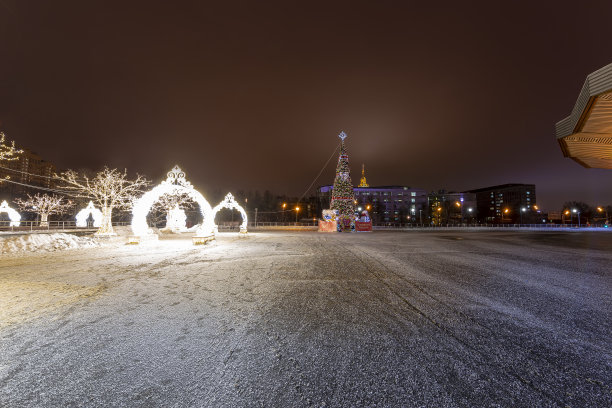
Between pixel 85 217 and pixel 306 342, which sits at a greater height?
pixel 85 217

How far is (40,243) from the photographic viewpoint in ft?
40.6

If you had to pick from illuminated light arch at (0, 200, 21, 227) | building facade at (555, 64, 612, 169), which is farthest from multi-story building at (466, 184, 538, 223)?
illuminated light arch at (0, 200, 21, 227)

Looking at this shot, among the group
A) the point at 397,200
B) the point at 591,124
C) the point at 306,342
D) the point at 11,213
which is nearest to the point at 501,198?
the point at 397,200

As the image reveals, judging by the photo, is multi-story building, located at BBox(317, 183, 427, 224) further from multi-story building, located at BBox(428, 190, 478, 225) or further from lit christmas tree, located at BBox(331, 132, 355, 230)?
lit christmas tree, located at BBox(331, 132, 355, 230)

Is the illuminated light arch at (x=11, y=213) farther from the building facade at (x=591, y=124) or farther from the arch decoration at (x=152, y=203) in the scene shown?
the building facade at (x=591, y=124)

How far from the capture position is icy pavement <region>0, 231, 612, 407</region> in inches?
95.0

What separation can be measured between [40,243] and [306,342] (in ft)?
52.9

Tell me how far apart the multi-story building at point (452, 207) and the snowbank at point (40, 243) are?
90607mm

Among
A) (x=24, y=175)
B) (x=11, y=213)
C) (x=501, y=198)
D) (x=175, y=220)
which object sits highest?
(x=24, y=175)

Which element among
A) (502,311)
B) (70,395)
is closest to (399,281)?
(502,311)

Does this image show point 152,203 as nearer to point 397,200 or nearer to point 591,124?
point 591,124

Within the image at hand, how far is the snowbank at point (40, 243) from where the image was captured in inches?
452

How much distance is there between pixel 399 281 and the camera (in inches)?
268

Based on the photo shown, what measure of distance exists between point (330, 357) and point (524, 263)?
10334 millimetres
